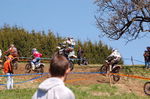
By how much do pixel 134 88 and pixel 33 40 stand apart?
18.4 metres

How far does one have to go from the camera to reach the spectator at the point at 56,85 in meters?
3.10

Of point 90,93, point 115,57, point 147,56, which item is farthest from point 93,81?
point 147,56

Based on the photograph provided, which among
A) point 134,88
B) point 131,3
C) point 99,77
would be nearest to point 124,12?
point 131,3

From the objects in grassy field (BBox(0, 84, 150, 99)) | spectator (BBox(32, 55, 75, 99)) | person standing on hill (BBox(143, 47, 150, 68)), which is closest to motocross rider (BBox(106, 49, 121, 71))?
grassy field (BBox(0, 84, 150, 99))

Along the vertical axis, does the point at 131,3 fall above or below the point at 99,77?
above

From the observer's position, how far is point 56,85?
312 cm

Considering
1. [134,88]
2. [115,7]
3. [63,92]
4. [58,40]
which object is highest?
[115,7]

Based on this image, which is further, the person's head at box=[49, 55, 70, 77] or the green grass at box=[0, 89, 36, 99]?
the green grass at box=[0, 89, 36, 99]

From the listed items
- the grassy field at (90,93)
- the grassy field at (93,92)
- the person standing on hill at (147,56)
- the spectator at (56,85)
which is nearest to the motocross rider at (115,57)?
the grassy field at (93,92)

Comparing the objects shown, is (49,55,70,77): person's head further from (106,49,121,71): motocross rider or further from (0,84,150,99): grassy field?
(106,49,121,71): motocross rider

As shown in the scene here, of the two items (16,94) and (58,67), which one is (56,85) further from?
(16,94)

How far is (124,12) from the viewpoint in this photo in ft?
85.8

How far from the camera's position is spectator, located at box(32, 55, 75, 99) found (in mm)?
3100

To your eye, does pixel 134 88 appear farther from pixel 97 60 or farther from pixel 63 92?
pixel 97 60
